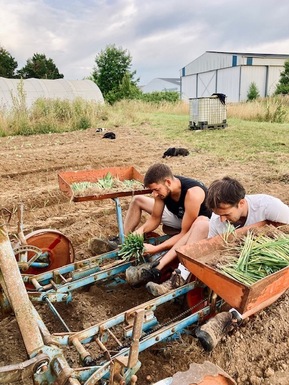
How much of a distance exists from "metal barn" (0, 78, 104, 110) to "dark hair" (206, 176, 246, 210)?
1379 cm

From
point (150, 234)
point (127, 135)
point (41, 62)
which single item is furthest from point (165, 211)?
point (41, 62)

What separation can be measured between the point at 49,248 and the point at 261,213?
204cm

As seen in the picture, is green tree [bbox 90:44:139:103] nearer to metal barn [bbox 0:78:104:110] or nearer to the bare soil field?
metal barn [bbox 0:78:104:110]

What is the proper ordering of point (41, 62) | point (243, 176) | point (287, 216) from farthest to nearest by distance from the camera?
point (41, 62), point (243, 176), point (287, 216)

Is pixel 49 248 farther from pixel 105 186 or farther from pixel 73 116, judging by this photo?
pixel 73 116

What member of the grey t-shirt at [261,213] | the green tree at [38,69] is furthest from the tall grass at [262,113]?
the green tree at [38,69]

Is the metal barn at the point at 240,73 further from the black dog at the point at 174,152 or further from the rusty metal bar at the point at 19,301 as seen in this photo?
the rusty metal bar at the point at 19,301

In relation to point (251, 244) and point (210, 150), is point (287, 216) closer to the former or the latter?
point (251, 244)

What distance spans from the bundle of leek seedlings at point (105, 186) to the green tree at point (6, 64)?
131 ft

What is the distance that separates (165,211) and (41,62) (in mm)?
43395

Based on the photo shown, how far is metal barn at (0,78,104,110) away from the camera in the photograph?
16.4m

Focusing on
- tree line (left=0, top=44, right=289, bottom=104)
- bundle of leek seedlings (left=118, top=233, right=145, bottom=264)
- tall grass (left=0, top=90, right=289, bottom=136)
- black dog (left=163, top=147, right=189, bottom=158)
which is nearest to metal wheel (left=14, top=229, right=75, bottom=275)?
bundle of leek seedlings (left=118, top=233, right=145, bottom=264)

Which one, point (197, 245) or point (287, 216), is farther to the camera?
point (287, 216)

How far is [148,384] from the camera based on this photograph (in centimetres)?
254
